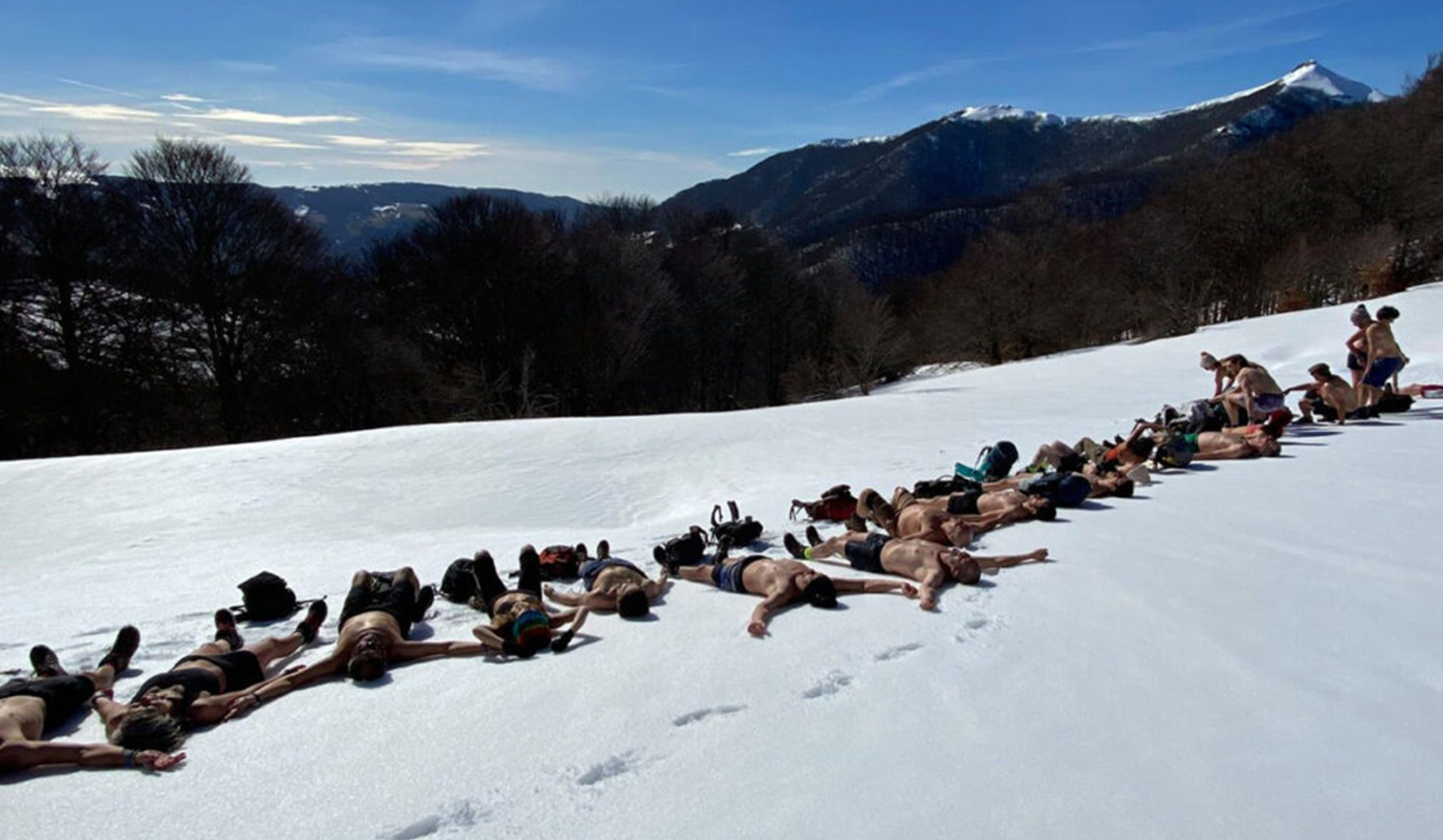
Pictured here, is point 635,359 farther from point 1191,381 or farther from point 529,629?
point 529,629

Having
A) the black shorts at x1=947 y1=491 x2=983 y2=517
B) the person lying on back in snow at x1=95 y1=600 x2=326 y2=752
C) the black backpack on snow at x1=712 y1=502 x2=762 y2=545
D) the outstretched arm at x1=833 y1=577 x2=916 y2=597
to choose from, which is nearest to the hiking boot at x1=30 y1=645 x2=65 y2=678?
the person lying on back in snow at x1=95 y1=600 x2=326 y2=752

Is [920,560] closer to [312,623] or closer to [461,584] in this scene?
[461,584]

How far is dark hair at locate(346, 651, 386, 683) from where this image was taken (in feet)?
12.6

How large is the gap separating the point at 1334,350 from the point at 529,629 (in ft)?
64.0

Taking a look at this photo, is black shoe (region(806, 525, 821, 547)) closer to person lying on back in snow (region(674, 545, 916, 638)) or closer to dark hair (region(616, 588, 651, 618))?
person lying on back in snow (region(674, 545, 916, 638))

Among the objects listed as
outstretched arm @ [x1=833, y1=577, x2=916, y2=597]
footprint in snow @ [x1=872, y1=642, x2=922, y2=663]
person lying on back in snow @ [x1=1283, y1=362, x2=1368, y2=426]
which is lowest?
footprint in snow @ [x1=872, y1=642, x2=922, y2=663]

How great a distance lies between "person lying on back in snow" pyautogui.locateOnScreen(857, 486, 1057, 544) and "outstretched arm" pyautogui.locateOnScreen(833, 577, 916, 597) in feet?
3.71

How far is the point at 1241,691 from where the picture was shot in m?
3.10

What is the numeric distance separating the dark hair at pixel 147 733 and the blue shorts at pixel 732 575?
3.08 m

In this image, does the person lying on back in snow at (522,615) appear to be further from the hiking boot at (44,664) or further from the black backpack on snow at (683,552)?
the hiking boot at (44,664)

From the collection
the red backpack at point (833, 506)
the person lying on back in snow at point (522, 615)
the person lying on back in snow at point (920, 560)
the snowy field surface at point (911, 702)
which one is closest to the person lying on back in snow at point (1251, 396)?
the snowy field surface at point (911, 702)

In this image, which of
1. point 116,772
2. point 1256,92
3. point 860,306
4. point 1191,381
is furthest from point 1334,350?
point 1256,92

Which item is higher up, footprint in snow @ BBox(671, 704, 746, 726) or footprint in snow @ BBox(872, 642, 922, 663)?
footprint in snow @ BBox(872, 642, 922, 663)

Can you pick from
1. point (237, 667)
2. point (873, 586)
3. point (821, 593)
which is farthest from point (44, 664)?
point (873, 586)
